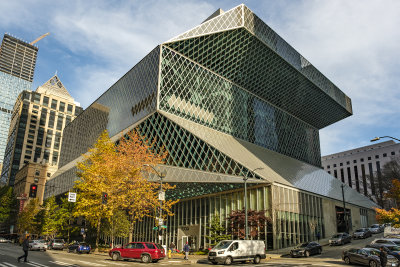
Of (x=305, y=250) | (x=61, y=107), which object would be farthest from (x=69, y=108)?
(x=305, y=250)

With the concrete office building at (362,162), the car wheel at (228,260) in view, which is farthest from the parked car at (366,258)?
the concrete office building at (362,162)

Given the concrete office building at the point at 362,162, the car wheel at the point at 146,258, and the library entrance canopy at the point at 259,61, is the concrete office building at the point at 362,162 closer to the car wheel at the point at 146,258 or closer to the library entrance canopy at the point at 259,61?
the library entrance canopy at the point at 259,61

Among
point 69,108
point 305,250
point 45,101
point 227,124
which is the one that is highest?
point 45,101

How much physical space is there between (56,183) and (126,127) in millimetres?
36053

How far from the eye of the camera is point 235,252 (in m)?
26.8

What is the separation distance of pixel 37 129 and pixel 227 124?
122 m

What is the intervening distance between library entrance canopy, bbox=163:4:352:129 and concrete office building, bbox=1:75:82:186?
110 m

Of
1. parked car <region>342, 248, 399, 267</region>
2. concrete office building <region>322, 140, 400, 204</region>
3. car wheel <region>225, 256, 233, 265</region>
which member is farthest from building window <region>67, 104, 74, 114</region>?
parked car <region>342, 248, 399, 267</region>

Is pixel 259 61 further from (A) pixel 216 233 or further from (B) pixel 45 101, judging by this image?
(B) pixel 45 101

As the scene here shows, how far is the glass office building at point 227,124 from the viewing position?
1730 inches

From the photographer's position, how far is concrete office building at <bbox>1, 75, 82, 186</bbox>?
14588 cm

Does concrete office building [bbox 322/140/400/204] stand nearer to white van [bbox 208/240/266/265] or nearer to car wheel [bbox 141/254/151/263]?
white van [bbox 208/240/266/265]

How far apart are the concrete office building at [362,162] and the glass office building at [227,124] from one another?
207 ft

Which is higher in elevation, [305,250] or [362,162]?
[362,162]
